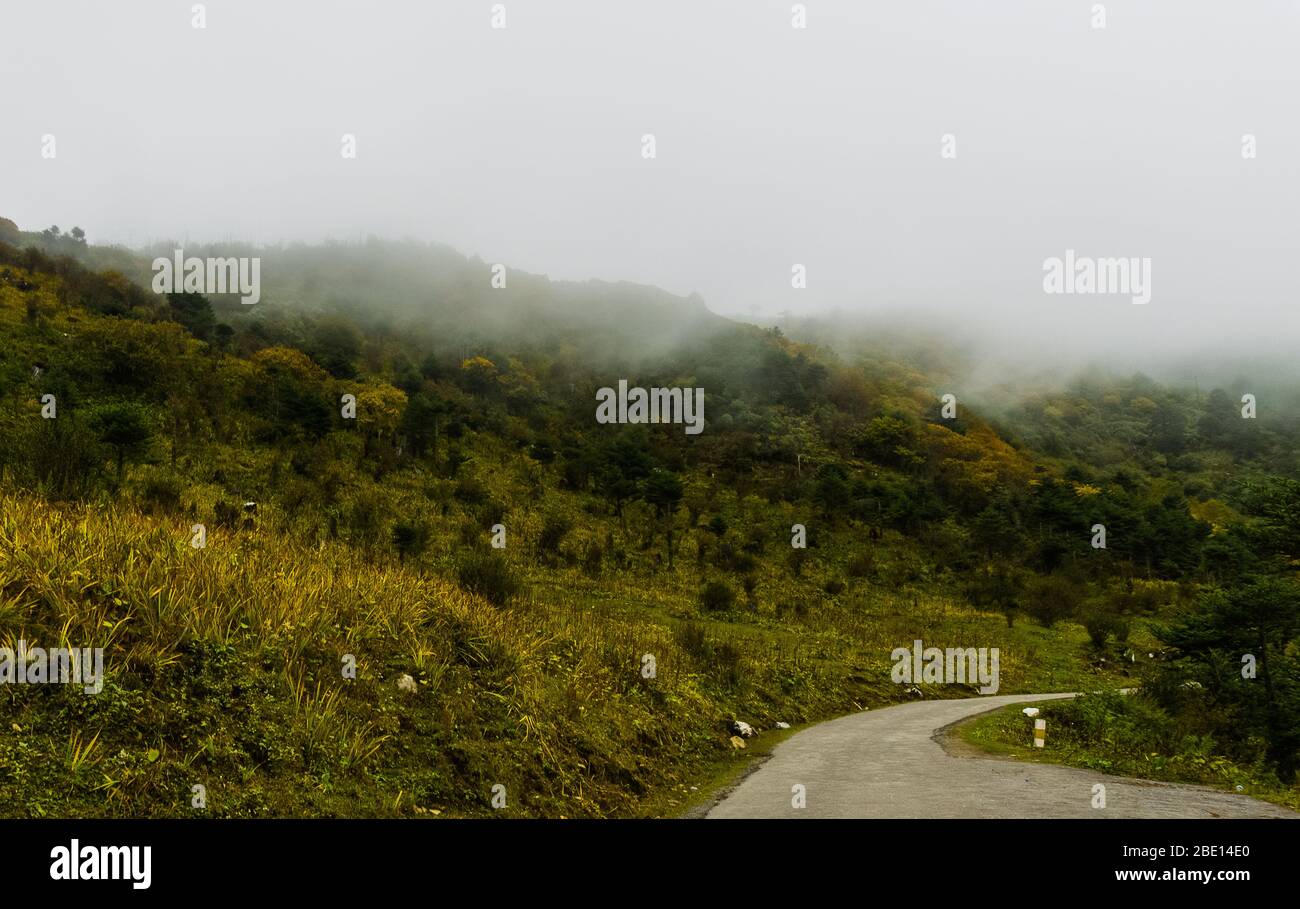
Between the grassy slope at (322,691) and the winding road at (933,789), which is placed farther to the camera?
the winding road at (933,789)

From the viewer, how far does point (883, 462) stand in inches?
2589

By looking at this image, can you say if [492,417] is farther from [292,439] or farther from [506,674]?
[506,674]

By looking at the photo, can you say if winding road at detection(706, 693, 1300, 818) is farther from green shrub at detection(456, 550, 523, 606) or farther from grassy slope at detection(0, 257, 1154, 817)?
green shrub at detection(456, 550, 523, 606)

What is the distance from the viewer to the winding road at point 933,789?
23.9 ft

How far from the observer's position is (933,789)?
27.7 feet

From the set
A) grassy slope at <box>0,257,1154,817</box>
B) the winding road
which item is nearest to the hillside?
grassy slope at <box>0,257,1154,817</box>

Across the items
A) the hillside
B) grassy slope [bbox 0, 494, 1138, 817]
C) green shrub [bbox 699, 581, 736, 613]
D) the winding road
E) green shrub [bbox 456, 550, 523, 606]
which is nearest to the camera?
grassy slope [bbox 0, 494, 1138, 817]

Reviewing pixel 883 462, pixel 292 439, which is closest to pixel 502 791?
pixel 292 439

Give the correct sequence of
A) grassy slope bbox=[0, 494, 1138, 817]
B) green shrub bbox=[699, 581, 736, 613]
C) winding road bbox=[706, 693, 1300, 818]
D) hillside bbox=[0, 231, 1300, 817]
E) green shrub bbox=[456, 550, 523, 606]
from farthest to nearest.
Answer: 1. green shrub bbox=[699, 581, 736, 613]
2. green shrub bbox=[456, 550, 523, 606]
3. winding road bbox=[706, 693, 1300, 818]
4. hillside bbox=[0, 231, 1300, 817]
5. grassy slope bbox=[0, 494, 1138, 817]

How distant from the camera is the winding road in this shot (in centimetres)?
729

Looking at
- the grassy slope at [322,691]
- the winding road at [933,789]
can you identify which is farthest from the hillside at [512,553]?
the winding road at [933,789]

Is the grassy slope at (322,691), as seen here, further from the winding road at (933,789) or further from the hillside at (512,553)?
the winding road at (933,789)
